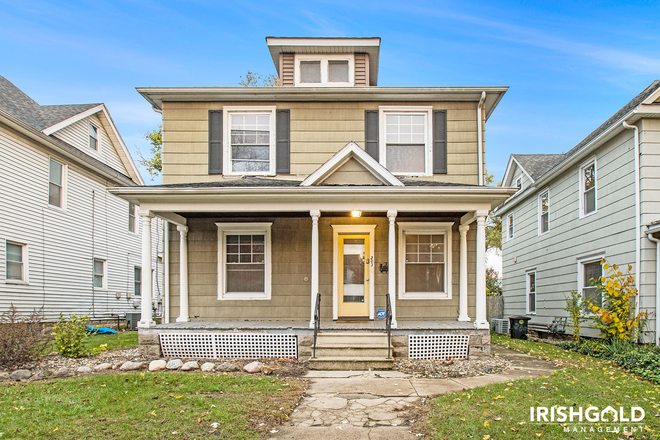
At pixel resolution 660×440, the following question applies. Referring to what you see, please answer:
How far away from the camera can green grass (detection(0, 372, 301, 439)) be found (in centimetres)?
427

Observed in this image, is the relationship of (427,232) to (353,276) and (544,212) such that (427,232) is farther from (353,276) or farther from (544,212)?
(544,212)

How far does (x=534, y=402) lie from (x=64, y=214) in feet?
44.3

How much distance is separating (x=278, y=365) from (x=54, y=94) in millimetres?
35302

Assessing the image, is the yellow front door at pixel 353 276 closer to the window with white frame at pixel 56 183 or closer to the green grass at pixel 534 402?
the green grass at pixel 534 402

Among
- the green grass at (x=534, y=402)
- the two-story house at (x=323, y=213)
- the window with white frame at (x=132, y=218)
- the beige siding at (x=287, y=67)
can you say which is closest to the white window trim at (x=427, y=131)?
the two-story house at (x=323, y=213)

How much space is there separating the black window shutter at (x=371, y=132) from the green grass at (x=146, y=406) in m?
5.64

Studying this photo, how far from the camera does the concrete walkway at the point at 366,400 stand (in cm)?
445

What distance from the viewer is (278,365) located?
7703 millimetres

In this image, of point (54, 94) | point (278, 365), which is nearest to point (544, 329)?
point (278, 365)

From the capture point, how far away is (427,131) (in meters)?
10.3

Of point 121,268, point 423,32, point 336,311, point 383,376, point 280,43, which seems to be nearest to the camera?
point 383,376

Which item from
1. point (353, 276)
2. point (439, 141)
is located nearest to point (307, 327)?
point (353, 276)

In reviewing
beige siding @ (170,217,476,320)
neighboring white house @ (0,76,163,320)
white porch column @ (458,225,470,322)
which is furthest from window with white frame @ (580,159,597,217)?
neighboring white house @ (0,76,163,320)

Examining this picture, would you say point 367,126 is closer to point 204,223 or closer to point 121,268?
point 204,223
